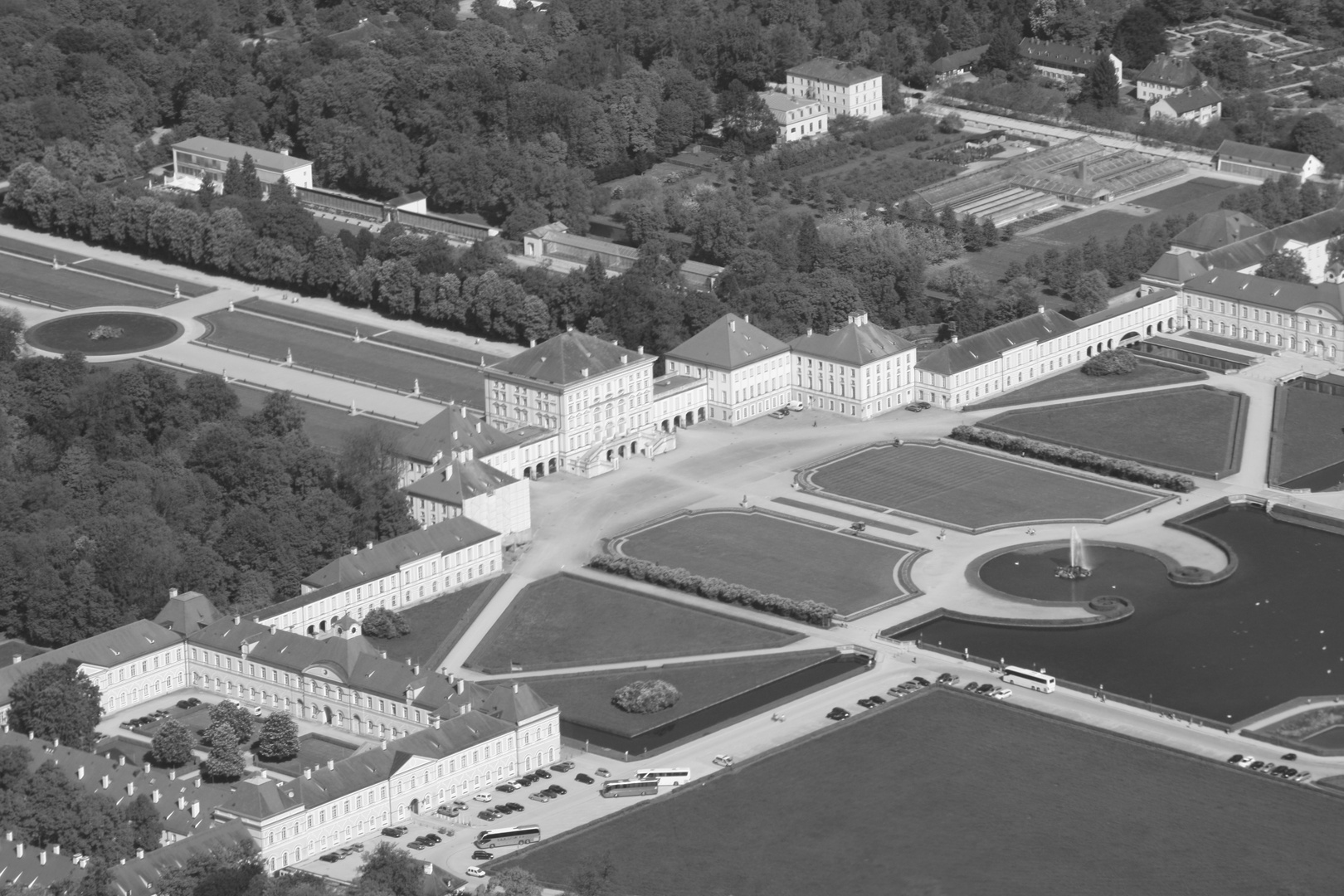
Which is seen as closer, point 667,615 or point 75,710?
point 75,710

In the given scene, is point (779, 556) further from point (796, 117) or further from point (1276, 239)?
point (796, 117)

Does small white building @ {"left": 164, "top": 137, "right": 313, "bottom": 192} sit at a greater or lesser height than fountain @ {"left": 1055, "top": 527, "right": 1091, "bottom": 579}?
greater

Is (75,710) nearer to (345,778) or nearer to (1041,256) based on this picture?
(345,778)

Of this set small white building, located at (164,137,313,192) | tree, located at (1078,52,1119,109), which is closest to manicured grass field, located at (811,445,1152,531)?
small white building, located at (164,137,313,192)

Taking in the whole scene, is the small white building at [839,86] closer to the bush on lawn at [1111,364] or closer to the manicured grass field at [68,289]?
the bush on lawn at [1111,364]

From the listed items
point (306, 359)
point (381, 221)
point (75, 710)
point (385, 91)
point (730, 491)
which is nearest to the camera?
point (75, 710)

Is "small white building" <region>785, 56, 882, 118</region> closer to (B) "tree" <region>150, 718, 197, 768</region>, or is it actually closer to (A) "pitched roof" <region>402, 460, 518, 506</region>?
(A) "pitched roof" <region>402, 460, 518, 506</region>

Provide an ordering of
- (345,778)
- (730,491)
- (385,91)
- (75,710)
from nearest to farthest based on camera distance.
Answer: (345,778) → (75,710) → (730,491) → (385,91)

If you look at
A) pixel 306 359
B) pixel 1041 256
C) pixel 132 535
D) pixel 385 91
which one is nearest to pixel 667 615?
pixel 132 535

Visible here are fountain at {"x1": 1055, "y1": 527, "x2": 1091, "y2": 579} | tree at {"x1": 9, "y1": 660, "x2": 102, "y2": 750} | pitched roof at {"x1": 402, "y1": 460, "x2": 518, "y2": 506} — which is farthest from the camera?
pitched roof at {"x1": 402, "y1": 460, "x2": 518, "y2": 506}
